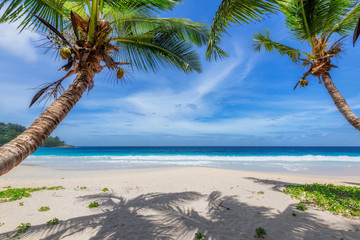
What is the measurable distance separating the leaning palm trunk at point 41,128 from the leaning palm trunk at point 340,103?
7284 mm

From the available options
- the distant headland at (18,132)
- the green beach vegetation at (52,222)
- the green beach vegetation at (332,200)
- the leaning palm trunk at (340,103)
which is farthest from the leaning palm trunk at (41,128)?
the distant headland at (18,132)

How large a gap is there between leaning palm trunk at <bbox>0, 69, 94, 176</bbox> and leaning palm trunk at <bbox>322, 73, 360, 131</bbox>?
7284 millimetres

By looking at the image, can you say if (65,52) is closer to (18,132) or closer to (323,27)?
(323,27)

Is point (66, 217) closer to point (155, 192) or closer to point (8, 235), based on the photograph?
point (8, 235)

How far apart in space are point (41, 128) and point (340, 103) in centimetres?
798

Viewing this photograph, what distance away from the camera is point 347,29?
275 inches

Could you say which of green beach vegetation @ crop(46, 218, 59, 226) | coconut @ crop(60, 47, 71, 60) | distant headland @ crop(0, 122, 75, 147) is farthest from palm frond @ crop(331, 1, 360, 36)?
distant headland @ crop(0, 122, 75, 147)

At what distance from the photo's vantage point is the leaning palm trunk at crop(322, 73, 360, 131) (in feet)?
17.6

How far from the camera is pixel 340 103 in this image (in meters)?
5.87

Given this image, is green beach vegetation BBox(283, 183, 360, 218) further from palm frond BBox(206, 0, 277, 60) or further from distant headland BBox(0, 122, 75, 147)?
distant headland BBox(0, 122, 75, 147)

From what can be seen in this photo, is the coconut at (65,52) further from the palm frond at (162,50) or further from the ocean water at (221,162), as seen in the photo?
the ocean water at (221,162)

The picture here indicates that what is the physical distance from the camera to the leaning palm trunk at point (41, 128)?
6.30 feet

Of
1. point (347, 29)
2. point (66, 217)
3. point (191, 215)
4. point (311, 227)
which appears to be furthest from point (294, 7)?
point (66, 217)

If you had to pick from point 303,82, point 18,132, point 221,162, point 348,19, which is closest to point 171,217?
point 303,82
